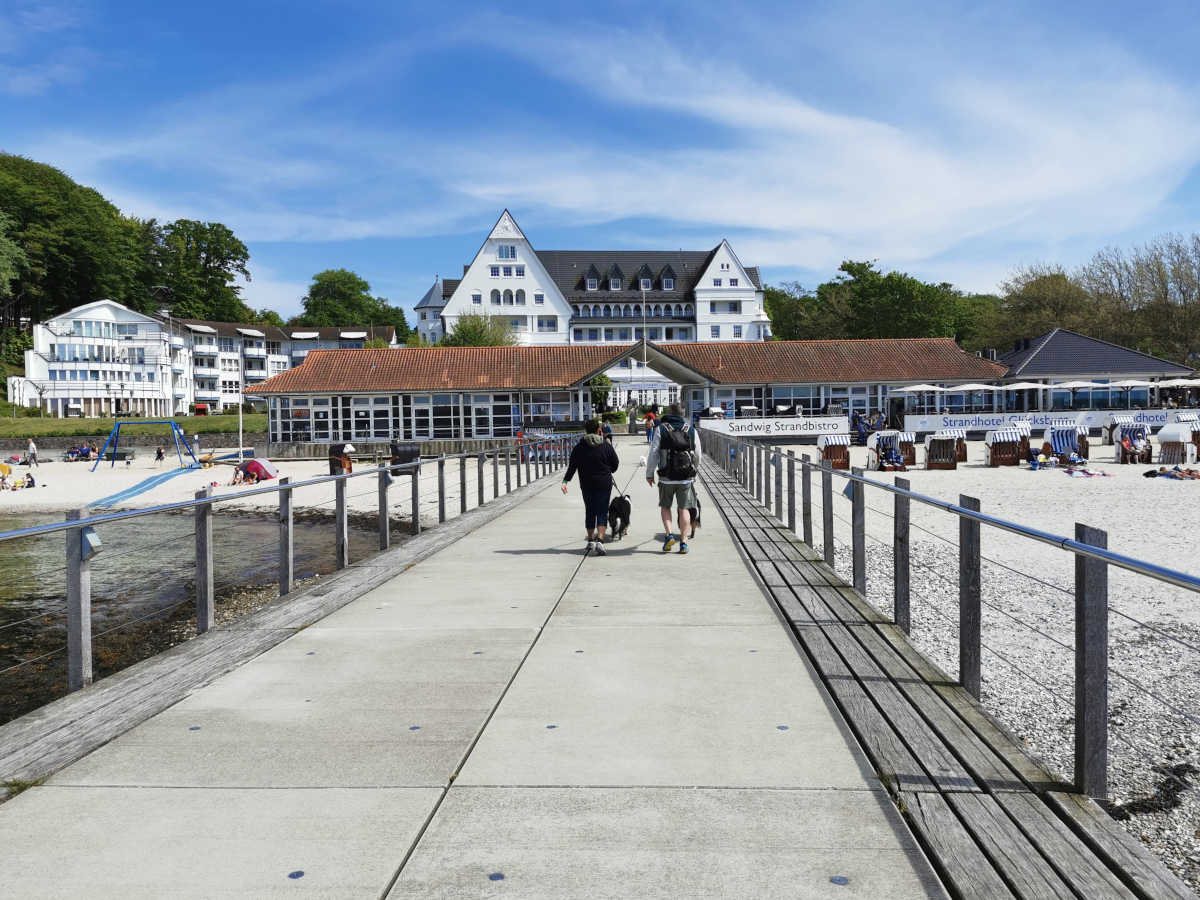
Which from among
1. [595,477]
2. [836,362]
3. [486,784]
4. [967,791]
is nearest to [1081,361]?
[836,362]

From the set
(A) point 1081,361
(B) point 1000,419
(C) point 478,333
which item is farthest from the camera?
(C) point 478,333

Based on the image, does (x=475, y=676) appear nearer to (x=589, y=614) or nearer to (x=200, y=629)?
(x=589, y=614)

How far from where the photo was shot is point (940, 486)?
22812 millimetres

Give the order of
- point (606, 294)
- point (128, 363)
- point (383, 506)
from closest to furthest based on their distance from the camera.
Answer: point (383, 506)
point (128, 363)
point (606, 294)

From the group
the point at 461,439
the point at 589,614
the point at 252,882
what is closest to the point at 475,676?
the point at 589,614

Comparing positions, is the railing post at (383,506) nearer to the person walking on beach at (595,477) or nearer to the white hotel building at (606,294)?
the person walking on beach at (595,477)

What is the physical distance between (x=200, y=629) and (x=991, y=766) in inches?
197

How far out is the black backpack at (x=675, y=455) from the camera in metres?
10.0

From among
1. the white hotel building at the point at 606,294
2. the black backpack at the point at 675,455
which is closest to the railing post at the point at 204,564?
the black backpack at the point at 675,455

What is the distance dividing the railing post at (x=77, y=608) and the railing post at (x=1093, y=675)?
179 inches

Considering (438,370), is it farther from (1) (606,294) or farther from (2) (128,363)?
(2) (128,363)

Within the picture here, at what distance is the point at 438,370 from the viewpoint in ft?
159

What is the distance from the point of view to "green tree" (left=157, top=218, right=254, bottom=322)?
4222 inches

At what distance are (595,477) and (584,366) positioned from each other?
123 ft
